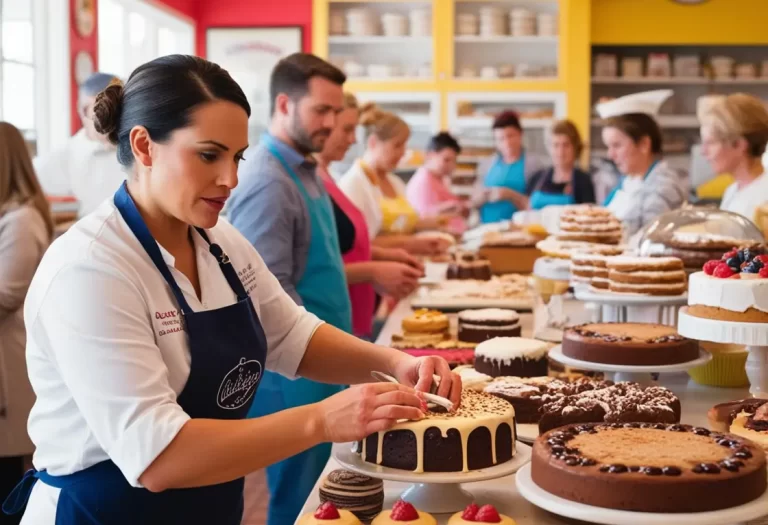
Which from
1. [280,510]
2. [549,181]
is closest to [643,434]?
[280,510]

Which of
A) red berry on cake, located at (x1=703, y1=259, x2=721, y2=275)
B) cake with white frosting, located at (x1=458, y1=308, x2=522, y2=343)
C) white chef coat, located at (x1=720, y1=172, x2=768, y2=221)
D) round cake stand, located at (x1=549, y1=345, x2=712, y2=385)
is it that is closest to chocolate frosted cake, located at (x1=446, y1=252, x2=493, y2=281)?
white chef coat, located at (x1=720, y1=172, x2=768, y2=221)

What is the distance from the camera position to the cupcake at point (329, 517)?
63.4 inches

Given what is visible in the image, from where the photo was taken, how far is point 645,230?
11.4ft

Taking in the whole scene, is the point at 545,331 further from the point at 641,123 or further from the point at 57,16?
the point at 57,16

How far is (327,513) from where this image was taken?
162cm

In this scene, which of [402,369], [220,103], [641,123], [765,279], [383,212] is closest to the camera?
[220,103]

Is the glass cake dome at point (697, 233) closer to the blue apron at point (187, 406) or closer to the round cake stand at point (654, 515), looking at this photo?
the round cake stand at point (654, 515)

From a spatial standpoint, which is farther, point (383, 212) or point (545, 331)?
point (383, 212)

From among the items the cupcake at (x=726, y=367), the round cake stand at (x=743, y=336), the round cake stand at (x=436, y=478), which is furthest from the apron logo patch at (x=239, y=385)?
the cupcake at (x=726, y=367)

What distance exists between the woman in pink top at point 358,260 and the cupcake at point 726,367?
4.20ft

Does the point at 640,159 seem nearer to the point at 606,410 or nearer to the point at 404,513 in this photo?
the point at 606,410

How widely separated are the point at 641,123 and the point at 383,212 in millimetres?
1765

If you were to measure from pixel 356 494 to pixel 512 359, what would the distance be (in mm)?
851

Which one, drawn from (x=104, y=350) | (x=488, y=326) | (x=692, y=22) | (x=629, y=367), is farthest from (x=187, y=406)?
(x=692, y=22)
